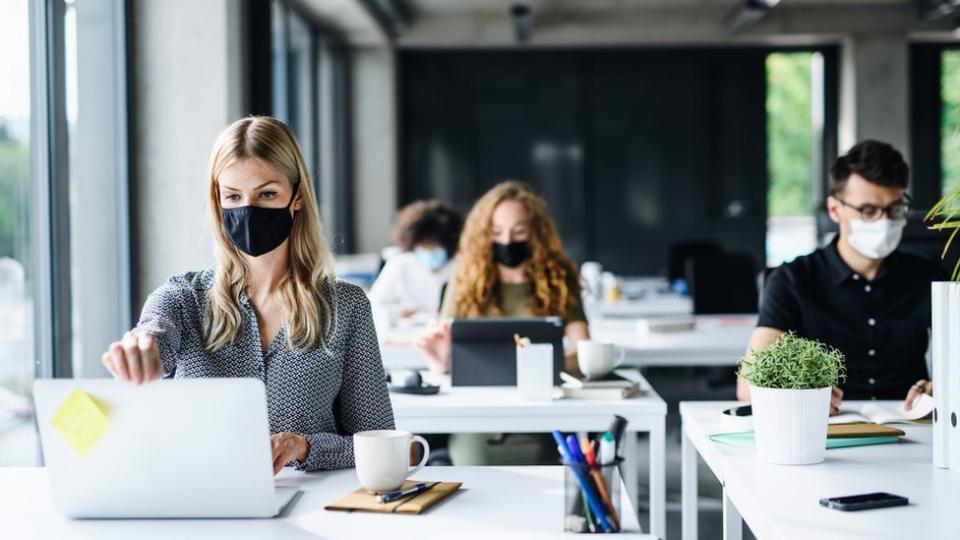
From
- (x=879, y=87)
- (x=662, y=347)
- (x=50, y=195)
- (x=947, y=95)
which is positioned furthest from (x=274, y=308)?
(x=947, y=95)

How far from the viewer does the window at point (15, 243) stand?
11.0ft

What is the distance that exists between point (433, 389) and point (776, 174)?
8.10 m

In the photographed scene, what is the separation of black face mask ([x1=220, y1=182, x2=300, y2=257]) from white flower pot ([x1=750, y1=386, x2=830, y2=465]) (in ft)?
3.20

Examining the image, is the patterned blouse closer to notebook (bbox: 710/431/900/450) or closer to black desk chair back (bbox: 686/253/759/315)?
notebook (bbox: 710/431/900/450)

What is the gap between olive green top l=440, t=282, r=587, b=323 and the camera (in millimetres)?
3592

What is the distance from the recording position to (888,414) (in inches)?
94.7

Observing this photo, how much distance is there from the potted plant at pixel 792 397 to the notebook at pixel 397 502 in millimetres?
581

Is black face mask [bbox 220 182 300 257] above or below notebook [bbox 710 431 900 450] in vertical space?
above

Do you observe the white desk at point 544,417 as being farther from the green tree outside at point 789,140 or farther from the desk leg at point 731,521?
the green tree outside at point 789,140

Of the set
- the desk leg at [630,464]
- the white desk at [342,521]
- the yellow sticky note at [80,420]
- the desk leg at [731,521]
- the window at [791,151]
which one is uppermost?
the window at [791,151]

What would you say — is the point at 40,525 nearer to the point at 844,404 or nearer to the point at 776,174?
the point at 844,404

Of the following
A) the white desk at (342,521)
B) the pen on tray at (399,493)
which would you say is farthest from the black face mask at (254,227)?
the pen on tray at (399,493)

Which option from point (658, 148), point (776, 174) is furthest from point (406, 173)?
point (776, 174)

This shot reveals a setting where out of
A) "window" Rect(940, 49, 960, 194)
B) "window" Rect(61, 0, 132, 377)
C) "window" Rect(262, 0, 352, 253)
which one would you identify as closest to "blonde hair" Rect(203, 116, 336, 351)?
"window" Rect(61, 0, 132, 377)
